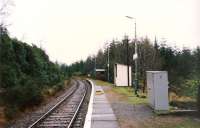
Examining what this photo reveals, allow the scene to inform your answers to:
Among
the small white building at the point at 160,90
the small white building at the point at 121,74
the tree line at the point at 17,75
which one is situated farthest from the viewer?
the small white building at the point at 121,74

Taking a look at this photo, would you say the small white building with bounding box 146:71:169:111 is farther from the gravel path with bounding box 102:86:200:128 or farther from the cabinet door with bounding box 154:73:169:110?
the gravel path with bounding box 102:86:200:128

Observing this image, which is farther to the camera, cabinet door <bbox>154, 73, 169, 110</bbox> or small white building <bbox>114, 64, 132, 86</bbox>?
small white building <bbox>114, 64, 132, 86</bbox>

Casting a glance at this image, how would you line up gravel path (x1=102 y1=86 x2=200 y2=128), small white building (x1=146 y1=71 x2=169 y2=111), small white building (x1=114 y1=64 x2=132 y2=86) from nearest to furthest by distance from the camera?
gravel path (x1=102 y1=86 x2=200 y2=128) → small white building (x1=146 y1=71 x2=169 y2=111) → small white building (x1=114 y1=64 x2=132 y2=86)

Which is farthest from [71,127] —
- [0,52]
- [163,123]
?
[0,52]

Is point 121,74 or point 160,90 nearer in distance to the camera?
point 160,90

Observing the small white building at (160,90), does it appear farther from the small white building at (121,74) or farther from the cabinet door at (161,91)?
the small white building at (121,74)

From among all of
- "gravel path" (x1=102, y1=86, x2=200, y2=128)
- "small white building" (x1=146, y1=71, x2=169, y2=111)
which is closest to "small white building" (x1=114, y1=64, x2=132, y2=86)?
"small white building" (x1=146, y1=71, x2=169, y2=111)

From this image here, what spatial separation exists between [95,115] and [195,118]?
5407 mm

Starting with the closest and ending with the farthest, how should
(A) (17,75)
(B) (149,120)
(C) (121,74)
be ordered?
(B) (149,120) < (A) (17,75) < (C) (121,74)

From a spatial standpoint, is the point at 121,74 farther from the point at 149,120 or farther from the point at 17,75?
the point at 149,120

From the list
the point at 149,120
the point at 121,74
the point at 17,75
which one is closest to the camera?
the point at 149,120

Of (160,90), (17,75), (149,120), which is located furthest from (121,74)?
(149,120)

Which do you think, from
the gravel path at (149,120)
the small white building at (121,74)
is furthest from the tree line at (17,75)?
the small white building at (121,74)

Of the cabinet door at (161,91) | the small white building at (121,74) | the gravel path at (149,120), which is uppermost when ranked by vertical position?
the small white building at (121,74)
